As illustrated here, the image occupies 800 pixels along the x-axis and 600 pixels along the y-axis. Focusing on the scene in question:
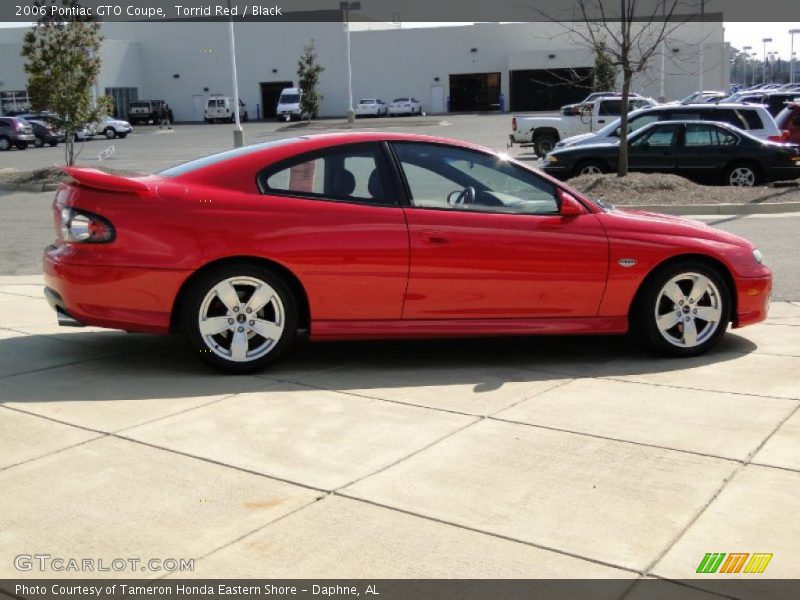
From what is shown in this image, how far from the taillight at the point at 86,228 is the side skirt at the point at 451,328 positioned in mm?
1389

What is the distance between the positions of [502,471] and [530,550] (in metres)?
0.82

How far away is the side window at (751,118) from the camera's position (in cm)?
2058

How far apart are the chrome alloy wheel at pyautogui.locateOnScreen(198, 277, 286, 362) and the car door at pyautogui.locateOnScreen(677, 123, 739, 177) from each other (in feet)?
45.5

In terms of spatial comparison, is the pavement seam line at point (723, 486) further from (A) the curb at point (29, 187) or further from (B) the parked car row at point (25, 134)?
(B) the parked car row at point (25, 134)

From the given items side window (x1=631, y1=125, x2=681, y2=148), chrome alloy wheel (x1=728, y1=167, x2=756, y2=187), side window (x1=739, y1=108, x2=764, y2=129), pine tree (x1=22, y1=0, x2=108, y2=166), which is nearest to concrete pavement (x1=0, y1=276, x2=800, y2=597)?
chrome alloy wheel (x1=728, y1=167, x2=756, y2=187)

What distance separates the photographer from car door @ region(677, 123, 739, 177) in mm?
18172

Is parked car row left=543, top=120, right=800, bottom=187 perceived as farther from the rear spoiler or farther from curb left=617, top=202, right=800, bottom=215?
the rear spoiler

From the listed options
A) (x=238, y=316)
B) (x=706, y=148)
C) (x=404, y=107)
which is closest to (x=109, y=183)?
(x=238, y=316)

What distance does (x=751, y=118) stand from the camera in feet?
67.7

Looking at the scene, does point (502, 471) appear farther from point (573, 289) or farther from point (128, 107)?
point (128, 107)

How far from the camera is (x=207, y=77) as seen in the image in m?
78.6

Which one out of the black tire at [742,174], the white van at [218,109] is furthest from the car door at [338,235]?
the white van at [218,109]

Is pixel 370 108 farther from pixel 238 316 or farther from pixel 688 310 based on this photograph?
pixel 238 316

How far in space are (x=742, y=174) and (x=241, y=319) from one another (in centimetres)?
1436
